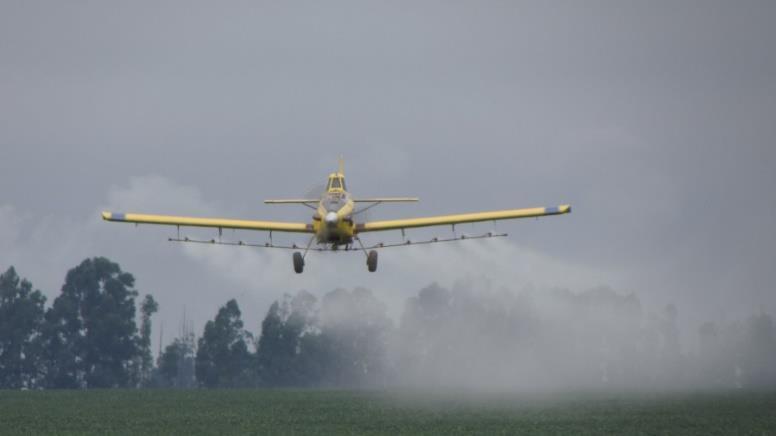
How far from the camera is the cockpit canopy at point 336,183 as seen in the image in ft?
289

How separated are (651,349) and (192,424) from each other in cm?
11190

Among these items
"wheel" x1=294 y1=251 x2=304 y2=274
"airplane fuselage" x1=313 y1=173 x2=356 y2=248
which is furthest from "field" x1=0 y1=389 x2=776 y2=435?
"airplane fuselage" x1=313 y1=173 x2=356 y2=248

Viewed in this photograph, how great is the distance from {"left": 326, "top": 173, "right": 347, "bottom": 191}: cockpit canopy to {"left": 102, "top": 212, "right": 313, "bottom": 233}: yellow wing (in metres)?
2.98

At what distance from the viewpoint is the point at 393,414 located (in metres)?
105

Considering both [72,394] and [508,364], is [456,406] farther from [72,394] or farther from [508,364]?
[508,364]

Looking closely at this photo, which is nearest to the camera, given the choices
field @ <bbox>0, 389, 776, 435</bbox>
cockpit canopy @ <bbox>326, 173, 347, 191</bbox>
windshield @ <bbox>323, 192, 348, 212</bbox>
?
windshield @ <bbox>323, 192, 348, 212</bbox>

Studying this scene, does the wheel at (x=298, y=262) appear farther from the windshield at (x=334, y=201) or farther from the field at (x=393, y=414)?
the field at (x=393, y=414)

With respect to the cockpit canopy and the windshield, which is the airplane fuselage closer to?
the windshield

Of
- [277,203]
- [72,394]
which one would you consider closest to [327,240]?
[277,203]

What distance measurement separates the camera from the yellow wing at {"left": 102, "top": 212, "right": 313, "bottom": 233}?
89312 millimetres

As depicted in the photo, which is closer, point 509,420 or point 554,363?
point 509,420

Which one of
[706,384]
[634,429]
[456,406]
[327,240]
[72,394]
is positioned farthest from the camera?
[706,384]

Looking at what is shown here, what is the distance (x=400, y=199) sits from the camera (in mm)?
88812

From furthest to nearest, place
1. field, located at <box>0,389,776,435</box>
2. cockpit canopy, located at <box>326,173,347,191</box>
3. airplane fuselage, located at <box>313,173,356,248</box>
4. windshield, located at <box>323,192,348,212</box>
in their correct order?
field, located at <box>0,389,776,435</box>, cockpit canopy, located at <box>326,173,347,191</box>, windshield, located at <box>323,192,348,212</box>, airplane fuselage, located at <box>313,173,356,248</box>
